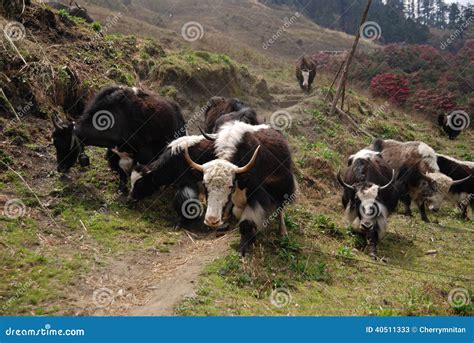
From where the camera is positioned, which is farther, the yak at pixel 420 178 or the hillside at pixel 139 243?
the yak at pixel 420 178

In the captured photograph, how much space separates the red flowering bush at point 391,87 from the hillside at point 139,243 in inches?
642

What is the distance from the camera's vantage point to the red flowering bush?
1053 inches

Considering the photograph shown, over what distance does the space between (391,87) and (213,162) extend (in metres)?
24.5

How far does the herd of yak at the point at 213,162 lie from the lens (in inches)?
234

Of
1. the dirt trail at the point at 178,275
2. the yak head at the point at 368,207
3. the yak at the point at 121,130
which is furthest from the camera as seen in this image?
the yak at the point at 121,130

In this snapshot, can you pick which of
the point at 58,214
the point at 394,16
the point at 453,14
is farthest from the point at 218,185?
the point at 453,14

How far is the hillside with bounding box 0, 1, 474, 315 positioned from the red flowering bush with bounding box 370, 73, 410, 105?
1630cm

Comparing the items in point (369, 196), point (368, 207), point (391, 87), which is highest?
point (391, 87)

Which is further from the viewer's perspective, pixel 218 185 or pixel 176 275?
pixel 218 185

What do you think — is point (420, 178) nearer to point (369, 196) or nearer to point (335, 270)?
point (369, 196)

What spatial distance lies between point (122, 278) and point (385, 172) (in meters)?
5.07

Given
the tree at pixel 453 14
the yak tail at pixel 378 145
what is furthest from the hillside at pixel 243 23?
the yak tail at pixel 378 145

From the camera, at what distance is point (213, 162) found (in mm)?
5816

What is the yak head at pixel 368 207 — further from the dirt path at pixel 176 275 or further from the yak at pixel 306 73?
the yak at pixel 306 73
